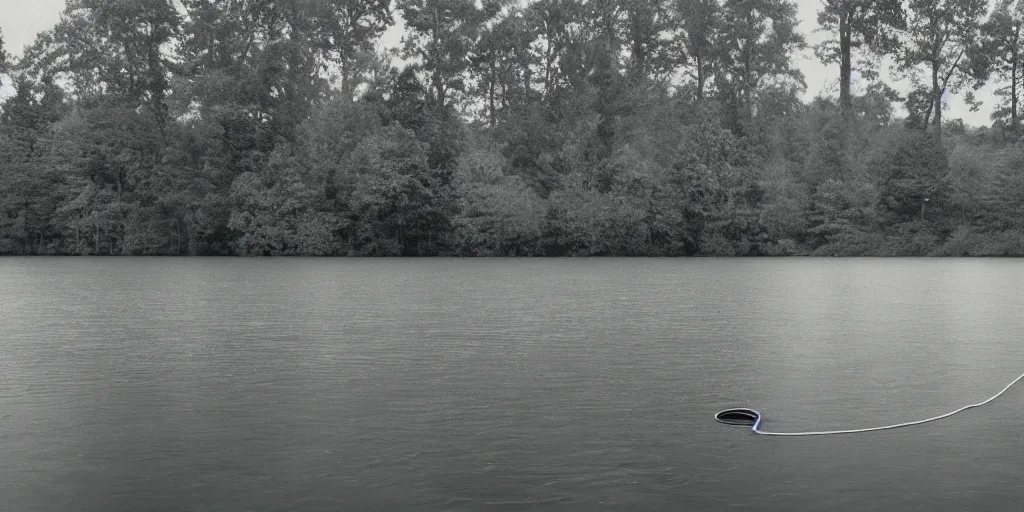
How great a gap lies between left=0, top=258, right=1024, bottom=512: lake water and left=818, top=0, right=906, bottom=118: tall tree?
167 feet

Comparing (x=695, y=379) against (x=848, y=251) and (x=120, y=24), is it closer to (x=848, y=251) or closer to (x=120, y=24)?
(x=848, y=251)

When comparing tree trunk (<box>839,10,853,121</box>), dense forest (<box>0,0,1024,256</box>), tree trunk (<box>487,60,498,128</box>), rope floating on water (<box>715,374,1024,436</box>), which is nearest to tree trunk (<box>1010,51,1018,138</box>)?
dense forest (<box>0,0,1024,256</box>)

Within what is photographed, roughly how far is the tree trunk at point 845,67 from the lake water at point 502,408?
52134 millimetres

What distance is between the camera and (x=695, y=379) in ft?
37.1

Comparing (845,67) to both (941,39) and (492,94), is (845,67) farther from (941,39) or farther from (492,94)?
(492,94)

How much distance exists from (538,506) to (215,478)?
2.23 m

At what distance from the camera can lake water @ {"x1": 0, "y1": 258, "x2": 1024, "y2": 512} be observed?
652 centimetres

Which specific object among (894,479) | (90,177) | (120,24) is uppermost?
(120,24)

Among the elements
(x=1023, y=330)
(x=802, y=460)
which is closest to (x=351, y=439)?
(x=802, y=460)

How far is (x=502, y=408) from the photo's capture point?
938 cm

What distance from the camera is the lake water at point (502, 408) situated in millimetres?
6516

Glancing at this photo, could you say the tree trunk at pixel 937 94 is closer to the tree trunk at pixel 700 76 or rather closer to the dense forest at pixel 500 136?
the dense forest at pixel 500 136

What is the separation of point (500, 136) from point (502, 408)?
6063cm

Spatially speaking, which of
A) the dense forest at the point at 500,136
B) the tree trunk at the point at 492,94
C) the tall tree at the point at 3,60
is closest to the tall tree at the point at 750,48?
the dense forest at the point at 500,136
